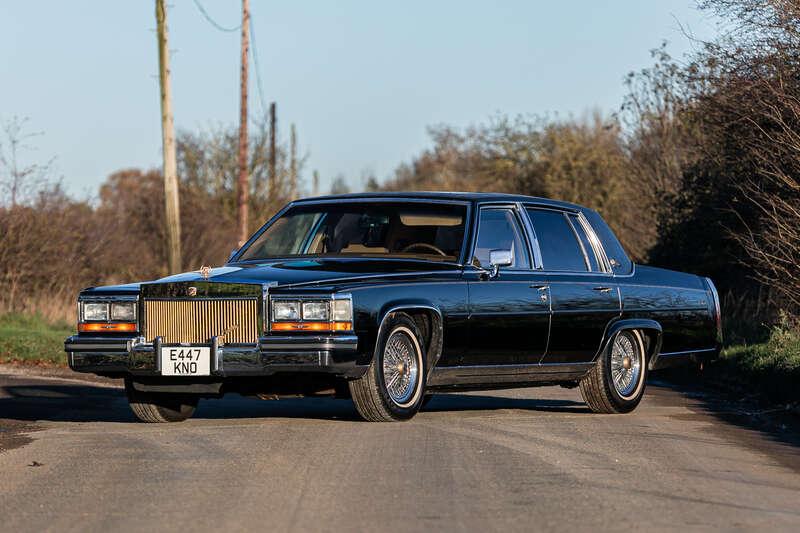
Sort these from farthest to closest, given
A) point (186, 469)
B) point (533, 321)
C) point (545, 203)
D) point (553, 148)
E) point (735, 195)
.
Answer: point (553, 148) < point (735, 195) < point (545, 203) < point (533, 321) < point (186, 469)

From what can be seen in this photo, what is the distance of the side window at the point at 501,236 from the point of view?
Answer: 11.8 meters

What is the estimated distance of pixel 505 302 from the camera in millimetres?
11531

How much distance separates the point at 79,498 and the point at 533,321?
5000 mm

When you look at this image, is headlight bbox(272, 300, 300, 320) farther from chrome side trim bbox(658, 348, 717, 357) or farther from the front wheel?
chrome side trim bbox(658, 348, 717, 357)

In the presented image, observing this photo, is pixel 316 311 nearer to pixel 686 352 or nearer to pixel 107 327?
pixel 107 327

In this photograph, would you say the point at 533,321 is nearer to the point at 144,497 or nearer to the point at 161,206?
the point at 144,497

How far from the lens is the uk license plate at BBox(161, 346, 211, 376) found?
33.4 ft

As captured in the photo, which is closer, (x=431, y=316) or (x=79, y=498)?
(x=79, y=498)

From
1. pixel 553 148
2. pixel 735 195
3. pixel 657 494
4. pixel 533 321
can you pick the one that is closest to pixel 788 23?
pixel 735 195

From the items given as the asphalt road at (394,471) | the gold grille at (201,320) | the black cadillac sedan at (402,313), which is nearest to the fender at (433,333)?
the black cadillac sedan at (402,313)

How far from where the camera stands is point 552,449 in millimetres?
9500

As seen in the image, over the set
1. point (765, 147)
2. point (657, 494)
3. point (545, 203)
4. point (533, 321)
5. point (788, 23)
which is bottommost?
point (657, 494)

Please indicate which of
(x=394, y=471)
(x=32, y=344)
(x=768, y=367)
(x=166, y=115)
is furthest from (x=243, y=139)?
(x=394, y=471)

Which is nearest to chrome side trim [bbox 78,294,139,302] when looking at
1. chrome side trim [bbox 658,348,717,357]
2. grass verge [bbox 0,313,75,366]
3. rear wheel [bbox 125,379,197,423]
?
rear wheel [bbox 125,379,197,423]
